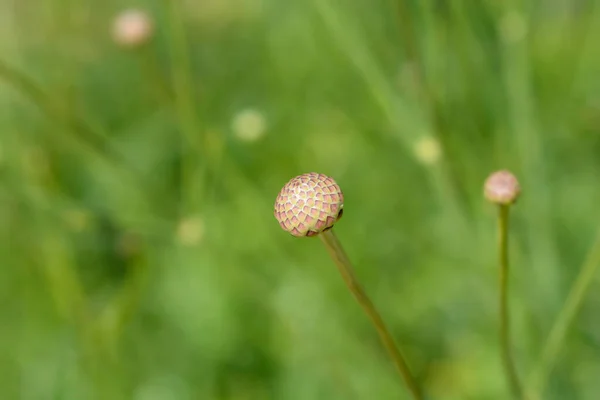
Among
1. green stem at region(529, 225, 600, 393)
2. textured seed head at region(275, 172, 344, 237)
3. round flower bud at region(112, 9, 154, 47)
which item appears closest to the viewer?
textured seed head at region(275, 172, 344, 237)

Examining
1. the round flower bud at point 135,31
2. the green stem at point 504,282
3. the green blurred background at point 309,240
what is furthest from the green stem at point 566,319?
the round flower bud at point 135,31

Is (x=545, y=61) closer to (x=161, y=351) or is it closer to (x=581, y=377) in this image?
(x=581, y=377)

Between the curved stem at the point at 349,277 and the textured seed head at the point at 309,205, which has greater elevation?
the textured seed head at the point at 309,205

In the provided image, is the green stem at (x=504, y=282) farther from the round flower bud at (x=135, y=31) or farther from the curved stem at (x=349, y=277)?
the round flower bud at (x=135, y=31)

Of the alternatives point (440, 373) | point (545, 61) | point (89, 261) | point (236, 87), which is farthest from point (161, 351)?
point (545, 61)

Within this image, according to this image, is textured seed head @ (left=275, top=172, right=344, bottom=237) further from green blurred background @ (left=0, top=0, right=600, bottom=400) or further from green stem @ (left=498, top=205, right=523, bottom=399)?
green blurred background @ (left=0, top=0, right=600, bottom=400)

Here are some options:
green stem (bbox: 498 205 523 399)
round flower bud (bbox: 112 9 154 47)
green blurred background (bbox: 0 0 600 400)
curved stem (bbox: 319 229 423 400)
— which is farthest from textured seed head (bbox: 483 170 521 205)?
round flower bud (bbox: 112 9 154 47)
